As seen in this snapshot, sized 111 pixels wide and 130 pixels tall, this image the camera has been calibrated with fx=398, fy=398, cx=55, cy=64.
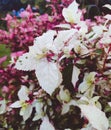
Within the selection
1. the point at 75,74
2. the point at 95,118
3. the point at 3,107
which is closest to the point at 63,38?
the point at 75,74

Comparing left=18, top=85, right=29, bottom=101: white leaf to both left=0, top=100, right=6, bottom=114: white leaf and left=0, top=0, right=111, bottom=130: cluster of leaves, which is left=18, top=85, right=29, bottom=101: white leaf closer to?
left=0, top=0, right=111, bottom=130: cluster of leaves

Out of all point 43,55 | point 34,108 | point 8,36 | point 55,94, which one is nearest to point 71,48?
point 43,55

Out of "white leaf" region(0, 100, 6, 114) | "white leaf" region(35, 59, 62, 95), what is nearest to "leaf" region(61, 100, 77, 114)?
"white leaf" region(35, 59, 62, 95)

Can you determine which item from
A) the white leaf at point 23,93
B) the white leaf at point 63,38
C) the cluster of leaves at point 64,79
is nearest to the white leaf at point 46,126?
the cluster of leaves at point 64,79

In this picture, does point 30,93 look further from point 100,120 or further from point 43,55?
point 100,120

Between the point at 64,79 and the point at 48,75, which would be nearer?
the point at 48,75

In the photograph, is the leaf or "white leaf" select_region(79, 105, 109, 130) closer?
"white leaf" select_region(79, 105, 109, 130)

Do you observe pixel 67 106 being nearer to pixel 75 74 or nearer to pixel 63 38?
pixel 75 74
